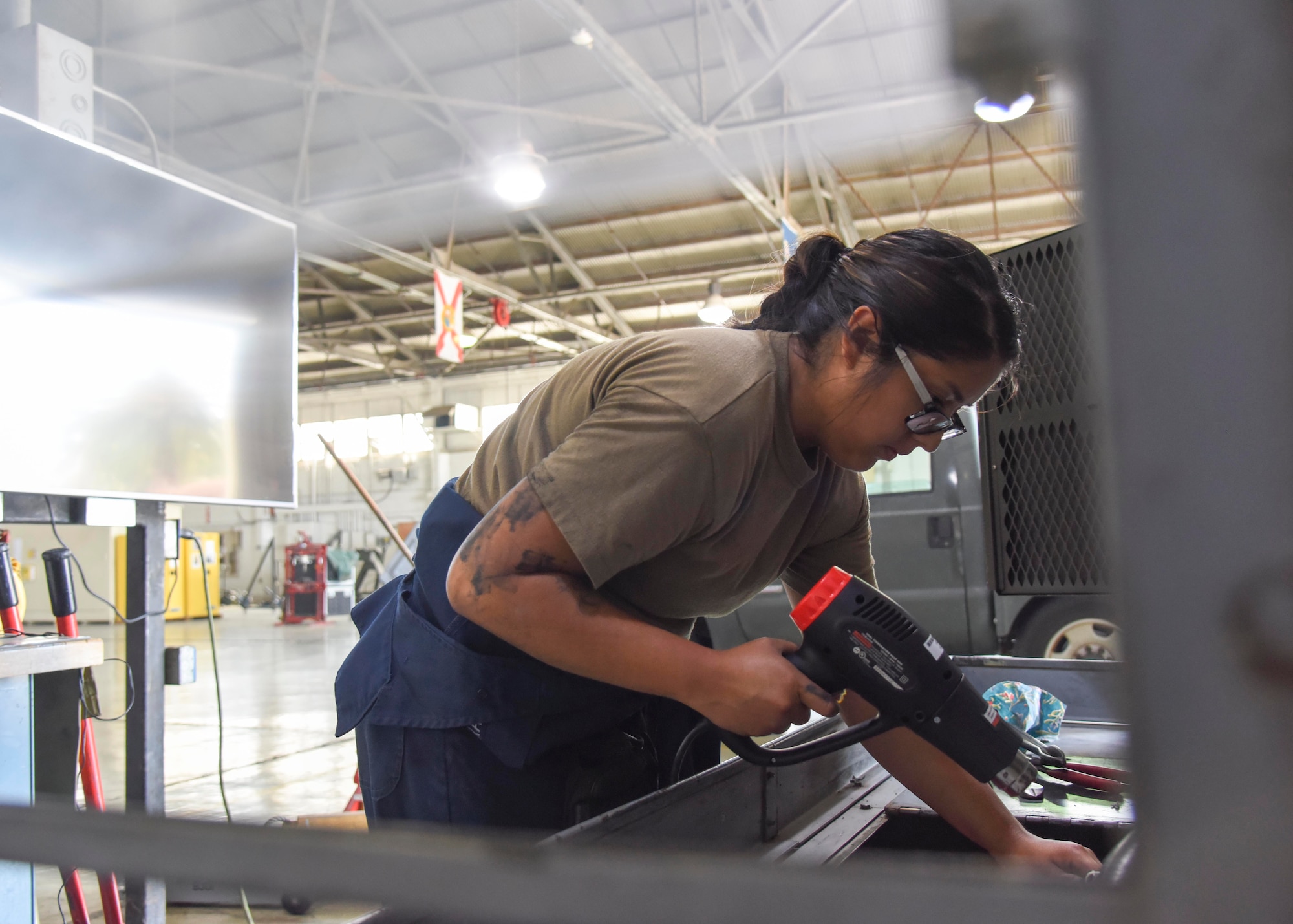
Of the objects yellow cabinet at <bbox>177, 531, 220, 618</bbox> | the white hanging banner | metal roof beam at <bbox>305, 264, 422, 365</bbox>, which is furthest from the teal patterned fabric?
yellow cabinet at <bbox>177, 531, 220, 618</bbox>

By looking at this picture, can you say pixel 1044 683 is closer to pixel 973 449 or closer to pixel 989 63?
pixel 989 63

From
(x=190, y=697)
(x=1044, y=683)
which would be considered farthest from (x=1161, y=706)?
(x=190, y=697)

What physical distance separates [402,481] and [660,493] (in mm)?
15172

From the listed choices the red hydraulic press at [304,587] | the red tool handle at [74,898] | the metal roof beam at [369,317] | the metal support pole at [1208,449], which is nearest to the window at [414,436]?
the metal roof beam at [369,317]

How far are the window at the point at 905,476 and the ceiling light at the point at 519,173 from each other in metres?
2.83

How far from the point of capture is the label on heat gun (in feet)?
3.42

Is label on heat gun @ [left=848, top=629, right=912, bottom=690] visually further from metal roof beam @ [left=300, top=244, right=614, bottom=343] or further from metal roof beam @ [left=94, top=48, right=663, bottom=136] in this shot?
metal roof beam @ [left=300, top=244, right=614, bottom=343]

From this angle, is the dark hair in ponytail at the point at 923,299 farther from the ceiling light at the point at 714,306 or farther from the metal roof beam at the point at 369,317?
the metal roof beam at the point at 369,317

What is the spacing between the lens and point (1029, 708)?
1.64 metres

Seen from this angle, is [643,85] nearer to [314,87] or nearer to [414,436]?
[314,87]

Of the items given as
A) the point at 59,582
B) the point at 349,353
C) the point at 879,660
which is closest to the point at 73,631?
the point at 59,582

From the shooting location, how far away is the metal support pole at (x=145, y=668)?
6.58 ft

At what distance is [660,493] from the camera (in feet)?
3.00

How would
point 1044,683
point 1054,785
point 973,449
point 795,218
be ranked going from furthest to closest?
point 795,218 → point 973,449 → point 1044,683 → point 1054,785
